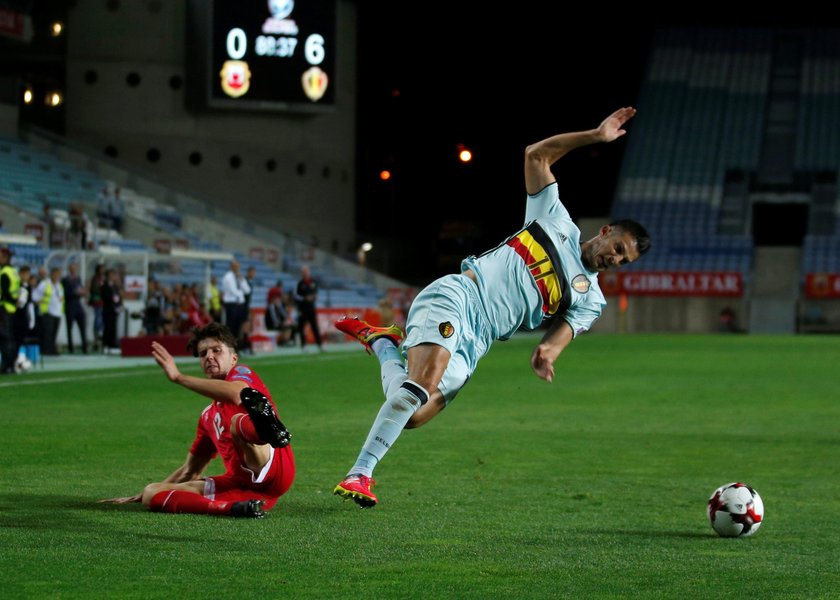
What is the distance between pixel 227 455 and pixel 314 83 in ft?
123

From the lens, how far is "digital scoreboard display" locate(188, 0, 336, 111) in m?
42.8

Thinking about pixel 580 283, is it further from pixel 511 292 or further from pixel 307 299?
pixel 307 299

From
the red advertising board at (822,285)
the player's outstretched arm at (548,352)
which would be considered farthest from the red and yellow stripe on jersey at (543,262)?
the red advertising board at (822,285)

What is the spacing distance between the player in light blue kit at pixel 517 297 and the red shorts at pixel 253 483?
59 centimetres

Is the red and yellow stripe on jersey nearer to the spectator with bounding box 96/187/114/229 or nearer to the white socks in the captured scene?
the white socks

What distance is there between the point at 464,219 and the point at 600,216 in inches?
257

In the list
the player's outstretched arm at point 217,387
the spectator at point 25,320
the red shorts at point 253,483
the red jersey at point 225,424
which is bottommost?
the spectator at point 25,320

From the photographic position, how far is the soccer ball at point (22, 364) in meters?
22.0

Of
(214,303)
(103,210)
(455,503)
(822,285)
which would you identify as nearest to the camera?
(455,503)

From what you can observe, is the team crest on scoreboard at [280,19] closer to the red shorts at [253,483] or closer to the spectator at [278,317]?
the spectator at [278,317]

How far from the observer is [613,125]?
827 centimetres

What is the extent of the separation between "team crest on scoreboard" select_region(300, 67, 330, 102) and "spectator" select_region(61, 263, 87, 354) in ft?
56.6

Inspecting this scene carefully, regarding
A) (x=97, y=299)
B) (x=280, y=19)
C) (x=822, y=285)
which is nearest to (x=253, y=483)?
(x=97, y=299)

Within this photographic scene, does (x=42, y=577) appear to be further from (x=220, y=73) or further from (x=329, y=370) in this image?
(x=220, y=73)
